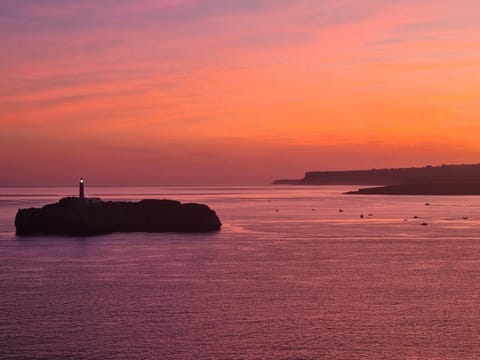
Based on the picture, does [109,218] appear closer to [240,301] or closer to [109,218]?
[109,218]

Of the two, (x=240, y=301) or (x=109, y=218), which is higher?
(x=109, y=218)

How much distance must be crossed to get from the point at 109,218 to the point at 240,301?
4901 centimetres

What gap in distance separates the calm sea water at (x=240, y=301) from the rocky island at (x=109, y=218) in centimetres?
1374

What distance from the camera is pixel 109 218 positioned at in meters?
79.1

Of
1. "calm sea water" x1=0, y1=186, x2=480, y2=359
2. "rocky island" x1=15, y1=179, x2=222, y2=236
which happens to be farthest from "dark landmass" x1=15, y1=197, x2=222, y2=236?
"calm sea water" x1=0, y1=186, x2=480, y2=359

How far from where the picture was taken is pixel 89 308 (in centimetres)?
3112

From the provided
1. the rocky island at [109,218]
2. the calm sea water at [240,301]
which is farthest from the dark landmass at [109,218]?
the calm sea water at [240,301]

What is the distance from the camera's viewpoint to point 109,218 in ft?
260

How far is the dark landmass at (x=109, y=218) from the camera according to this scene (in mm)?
75000

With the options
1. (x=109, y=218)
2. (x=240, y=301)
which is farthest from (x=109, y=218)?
(x=240, y=301)

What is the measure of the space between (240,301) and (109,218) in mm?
49011

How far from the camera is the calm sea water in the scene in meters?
24.4

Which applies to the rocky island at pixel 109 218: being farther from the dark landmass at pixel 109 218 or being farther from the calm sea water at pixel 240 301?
the calm sea water at pixel 240 301

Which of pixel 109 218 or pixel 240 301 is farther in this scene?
pixel 109 218
